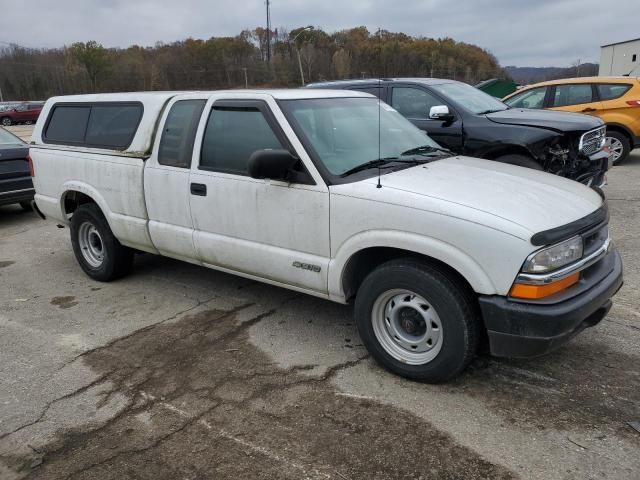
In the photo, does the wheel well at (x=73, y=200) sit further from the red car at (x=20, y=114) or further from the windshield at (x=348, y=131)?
the red car at (x=20, y=114)

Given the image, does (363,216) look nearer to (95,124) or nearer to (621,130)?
(95,124)

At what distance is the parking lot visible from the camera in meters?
2.68

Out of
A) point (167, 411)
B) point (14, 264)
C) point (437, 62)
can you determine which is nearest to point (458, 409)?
point (167, 411)

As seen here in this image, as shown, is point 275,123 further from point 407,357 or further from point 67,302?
point 67,302

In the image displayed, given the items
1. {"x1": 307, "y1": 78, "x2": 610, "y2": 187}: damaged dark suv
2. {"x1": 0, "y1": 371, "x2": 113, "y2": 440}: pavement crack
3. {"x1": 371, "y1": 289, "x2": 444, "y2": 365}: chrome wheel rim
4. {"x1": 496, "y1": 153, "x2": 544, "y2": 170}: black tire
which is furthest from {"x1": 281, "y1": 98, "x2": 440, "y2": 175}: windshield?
{"x1": 496, "y1": 153, "x2": 544, "y2": 170}: black tire

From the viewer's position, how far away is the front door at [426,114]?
699 centimetres

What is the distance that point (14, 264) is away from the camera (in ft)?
20.8

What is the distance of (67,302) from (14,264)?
1880 mm

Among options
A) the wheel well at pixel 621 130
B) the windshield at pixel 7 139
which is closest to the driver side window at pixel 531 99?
the wheel well at pixel 621 130

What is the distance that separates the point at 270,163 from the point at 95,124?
267 cm

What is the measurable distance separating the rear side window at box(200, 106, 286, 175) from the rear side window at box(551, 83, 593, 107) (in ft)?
28.0

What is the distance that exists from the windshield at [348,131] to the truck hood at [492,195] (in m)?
0.33

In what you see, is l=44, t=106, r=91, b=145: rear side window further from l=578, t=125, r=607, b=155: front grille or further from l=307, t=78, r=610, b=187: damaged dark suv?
l=578, t=125, r=607, b=155: front grille

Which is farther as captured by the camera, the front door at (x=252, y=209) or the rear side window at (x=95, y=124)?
the rear side window at (x=95, y=124)
